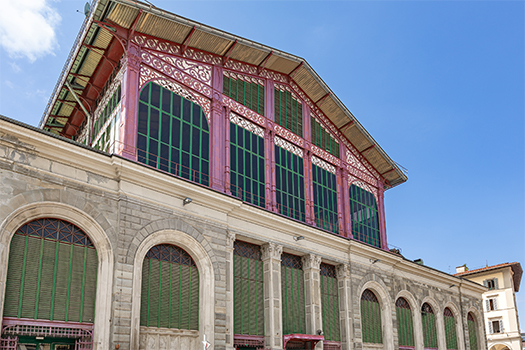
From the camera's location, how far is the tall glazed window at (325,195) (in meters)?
30.6

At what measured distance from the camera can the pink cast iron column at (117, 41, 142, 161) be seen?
2142 centimetres

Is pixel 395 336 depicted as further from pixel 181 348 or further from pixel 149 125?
pixel 149 125

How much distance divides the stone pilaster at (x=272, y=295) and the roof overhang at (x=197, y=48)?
10.5 meters

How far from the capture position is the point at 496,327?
5847 cm

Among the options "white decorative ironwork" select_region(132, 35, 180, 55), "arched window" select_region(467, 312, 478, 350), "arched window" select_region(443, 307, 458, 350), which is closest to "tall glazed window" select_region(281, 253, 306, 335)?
"white decorative ironwork" select_region(132, 35, 180, 55)

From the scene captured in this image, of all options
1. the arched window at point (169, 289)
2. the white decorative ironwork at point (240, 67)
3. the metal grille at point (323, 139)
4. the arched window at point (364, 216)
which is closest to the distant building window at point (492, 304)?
the arched window at point (364, 216)

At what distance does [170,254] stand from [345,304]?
12.3m

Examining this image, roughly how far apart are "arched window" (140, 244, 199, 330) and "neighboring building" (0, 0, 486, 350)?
6cm

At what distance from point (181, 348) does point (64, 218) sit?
7.01m

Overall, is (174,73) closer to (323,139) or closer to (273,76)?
(273,76)

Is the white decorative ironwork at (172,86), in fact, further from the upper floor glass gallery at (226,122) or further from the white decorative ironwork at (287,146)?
the white decorative ironwork at (287,146)

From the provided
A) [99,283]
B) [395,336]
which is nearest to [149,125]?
[99,283]

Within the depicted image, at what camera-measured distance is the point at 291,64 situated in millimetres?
30297

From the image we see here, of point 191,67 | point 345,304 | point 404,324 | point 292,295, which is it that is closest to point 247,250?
point 292,295
